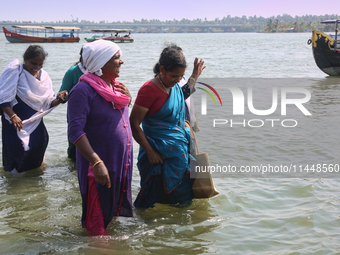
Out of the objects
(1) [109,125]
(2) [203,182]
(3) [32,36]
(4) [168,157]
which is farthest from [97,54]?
(3) [32,36]

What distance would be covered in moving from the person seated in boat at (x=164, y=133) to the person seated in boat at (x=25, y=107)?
132 cm

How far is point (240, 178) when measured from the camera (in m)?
4.78

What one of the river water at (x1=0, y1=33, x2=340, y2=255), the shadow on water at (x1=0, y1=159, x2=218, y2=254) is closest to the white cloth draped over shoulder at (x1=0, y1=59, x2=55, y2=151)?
the shadow on water at (x1=0, y1=159, x2=218, y2=254)

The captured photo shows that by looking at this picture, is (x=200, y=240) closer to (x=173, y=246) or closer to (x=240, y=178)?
(x=173, y=246)

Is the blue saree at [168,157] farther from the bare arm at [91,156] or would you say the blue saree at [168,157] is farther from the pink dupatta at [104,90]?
the bare arm at [91,156]

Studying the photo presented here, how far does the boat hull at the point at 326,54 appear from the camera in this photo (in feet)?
56.1

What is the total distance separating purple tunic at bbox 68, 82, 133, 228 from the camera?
8.25 ft

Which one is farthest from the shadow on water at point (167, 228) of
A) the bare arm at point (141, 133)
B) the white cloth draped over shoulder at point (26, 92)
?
the white cloth draped over shoulder at point (26, 92)

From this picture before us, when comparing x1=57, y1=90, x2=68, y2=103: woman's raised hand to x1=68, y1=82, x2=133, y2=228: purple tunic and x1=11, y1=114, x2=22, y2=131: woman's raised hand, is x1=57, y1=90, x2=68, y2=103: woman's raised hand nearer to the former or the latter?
x1=11, y1=114, x2=22, y2=131: woman's raised hand

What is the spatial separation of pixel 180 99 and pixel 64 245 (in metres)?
1.51

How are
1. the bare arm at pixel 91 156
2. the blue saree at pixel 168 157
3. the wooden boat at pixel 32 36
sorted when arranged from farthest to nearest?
the wooden boat at pixel 32 36 → the blue saree at pixel 168 157 → the bare arm at pixel 91 156

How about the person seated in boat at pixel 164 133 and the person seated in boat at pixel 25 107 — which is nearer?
the person seated in boat at pixel 164 133

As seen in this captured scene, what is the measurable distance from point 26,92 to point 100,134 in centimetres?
180

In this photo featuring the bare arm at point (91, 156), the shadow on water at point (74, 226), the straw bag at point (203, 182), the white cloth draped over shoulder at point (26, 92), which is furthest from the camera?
Answer: the white cloth draped over shoulder at point (26, 92)
